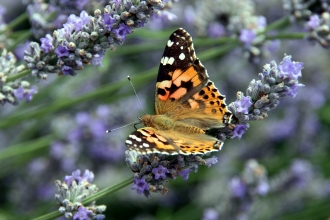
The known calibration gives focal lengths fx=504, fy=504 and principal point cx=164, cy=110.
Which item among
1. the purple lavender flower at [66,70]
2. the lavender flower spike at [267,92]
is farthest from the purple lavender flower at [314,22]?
the purple lavender flower at [66,70]

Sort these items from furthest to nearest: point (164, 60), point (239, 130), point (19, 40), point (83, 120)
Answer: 1. point (83, 120)
2. point (19, 40)
3. point (164, 60)
4. point (239, 130)

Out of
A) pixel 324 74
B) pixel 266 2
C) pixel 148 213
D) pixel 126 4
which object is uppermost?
pixel 266 2

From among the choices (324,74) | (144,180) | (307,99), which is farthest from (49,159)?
(324,74)

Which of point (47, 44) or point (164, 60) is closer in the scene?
point (47, 44)

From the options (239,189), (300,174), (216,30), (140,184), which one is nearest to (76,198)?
(140,184)

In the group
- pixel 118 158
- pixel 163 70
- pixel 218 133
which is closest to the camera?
pixel 218 133

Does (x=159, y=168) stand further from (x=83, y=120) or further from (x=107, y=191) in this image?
(x=83, y=120)

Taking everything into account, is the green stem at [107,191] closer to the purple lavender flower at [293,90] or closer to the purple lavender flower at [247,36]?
the purple lavender flower at [293,90]

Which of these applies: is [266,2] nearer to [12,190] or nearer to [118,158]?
[118,158]
